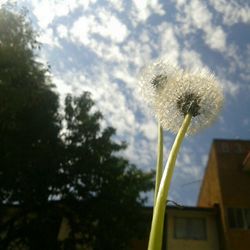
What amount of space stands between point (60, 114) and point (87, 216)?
25.6 feet

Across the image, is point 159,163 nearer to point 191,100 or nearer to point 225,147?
point 191,100

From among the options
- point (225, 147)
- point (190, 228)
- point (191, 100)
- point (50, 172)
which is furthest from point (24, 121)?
point (225, 147)

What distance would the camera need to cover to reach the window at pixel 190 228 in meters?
29.2

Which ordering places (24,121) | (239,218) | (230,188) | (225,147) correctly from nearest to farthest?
(24,121)
(239,218)
(230,188)
(225,147)

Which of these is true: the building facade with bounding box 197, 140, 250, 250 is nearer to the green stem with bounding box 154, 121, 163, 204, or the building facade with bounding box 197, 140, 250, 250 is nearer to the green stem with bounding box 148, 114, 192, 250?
the green stem with bounding box 154, 121, 163, 204

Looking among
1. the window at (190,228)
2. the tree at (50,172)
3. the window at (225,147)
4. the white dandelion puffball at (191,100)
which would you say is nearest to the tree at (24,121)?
the tree at (50,172)

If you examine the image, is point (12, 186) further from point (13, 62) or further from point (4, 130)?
point (13, 62)

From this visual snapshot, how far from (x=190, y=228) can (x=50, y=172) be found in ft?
45.6

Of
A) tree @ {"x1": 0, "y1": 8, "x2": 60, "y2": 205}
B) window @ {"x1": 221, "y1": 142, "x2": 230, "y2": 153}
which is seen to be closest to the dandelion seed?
tree @ {"x1": 0, "y1": 8, "x2": 60, "y2": 205}

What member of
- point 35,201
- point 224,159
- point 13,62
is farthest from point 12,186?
point 224,159

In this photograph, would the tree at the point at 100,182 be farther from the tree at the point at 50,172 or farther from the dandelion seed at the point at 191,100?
the dandelion seed at the point at 191,100

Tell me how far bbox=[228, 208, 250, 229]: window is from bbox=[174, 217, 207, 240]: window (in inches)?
96.7

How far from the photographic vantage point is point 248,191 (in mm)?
30469

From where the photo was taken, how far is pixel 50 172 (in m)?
23.1
